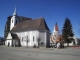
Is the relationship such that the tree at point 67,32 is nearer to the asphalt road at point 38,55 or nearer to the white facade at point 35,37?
the white facade at point 35,37

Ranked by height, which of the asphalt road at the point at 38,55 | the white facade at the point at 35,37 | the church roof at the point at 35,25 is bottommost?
the asphalt road at the point at 38,55

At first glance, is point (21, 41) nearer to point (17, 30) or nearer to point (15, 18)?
point (17, 30)

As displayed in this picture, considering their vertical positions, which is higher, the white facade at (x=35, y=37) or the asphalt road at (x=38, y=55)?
the white facade at (x=35, y=37)

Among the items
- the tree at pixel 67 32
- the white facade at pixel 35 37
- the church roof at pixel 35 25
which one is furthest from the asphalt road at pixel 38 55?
the tree at pixel 67 32

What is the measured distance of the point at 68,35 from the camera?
58781 mm

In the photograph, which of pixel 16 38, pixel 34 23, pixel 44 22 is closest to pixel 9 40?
pixel 16 38

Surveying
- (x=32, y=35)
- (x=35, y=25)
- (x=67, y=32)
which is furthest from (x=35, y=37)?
(x=67, y=32)

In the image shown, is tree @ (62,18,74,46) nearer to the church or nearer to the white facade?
the church

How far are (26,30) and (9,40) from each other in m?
9.65

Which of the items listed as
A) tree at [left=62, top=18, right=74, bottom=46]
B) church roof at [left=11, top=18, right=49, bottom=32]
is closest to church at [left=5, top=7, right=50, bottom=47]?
church roof at [left=11, top=18, right=49, bottom=32]

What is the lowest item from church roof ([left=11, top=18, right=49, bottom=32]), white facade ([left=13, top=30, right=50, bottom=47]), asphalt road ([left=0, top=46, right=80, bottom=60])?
asphalt road ([left=0, top=46, right=80, bottom=60])

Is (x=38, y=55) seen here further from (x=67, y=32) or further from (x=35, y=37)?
(x=67, y=32)

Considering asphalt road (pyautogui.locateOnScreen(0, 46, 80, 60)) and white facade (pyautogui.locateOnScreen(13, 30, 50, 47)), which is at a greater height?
white facade (pyautogui.locateOnScreen(13, 30, 50, 47))

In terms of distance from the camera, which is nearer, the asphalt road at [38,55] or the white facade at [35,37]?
the asphalt road at [38,55]
